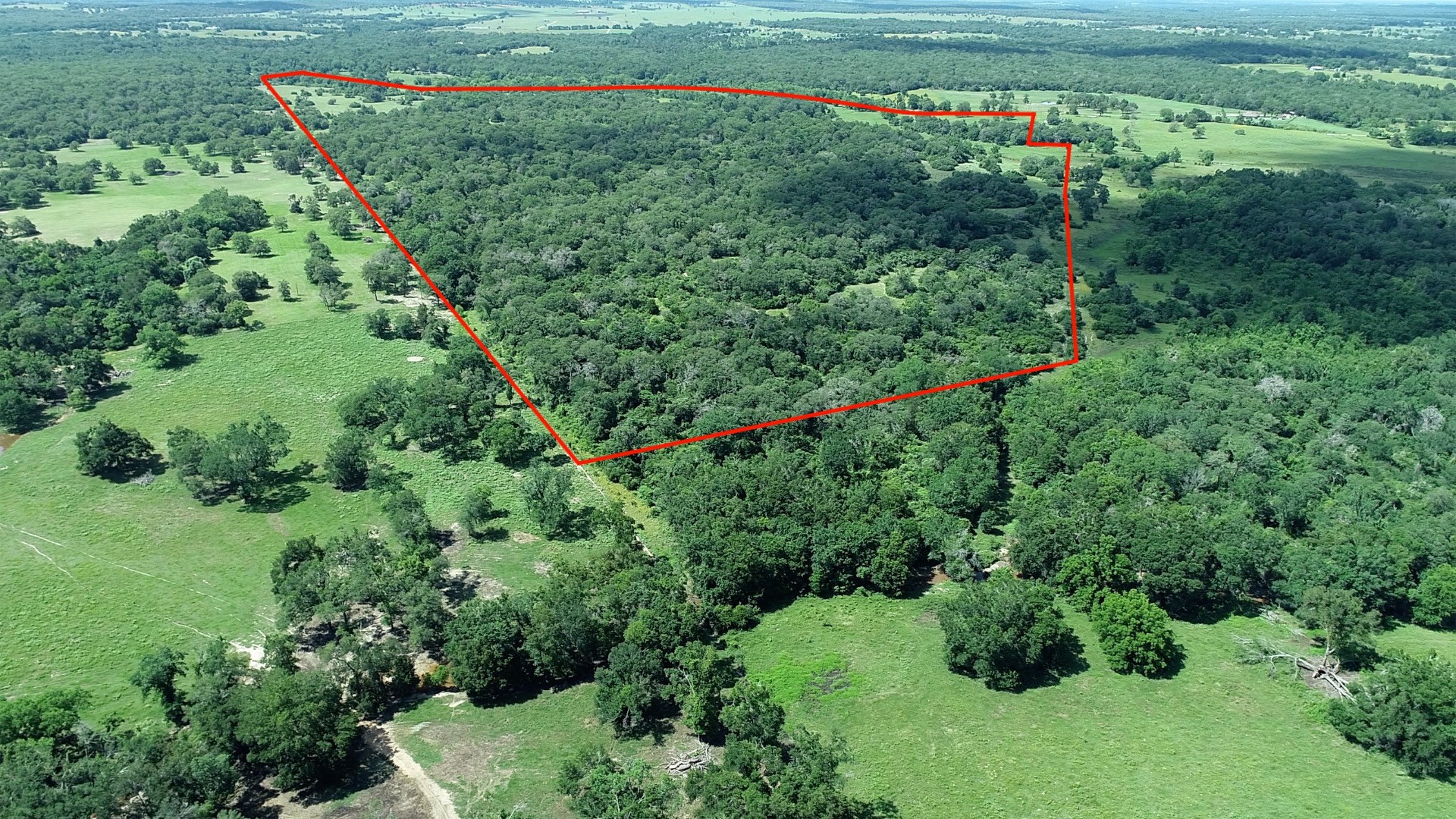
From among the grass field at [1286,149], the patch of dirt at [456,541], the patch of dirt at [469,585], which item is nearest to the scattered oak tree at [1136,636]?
the patch of dirt at [469,585]

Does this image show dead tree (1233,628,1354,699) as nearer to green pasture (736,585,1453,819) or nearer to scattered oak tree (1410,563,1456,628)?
green pasture (736,585,1453,819)

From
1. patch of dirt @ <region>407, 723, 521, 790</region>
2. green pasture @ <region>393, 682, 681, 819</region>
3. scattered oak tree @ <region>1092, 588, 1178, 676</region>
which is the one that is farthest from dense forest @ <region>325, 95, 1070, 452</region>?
patch of dirt @ <region>407, 723, 521, 790</region>

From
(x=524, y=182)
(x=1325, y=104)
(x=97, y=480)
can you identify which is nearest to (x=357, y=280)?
(x=524, y=182)

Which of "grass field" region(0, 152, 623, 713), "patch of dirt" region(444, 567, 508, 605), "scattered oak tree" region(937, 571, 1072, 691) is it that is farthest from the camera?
"patch of dirt" region(444, 567, 508, 605)

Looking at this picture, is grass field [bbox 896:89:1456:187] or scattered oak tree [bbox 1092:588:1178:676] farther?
grass field [bbox 896:89:1456:187]

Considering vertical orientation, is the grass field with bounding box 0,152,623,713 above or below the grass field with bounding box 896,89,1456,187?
below

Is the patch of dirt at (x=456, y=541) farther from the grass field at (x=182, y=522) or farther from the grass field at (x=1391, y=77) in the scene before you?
the grass field at (x=1391, y=77)

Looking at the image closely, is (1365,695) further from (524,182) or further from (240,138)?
(240,138)
